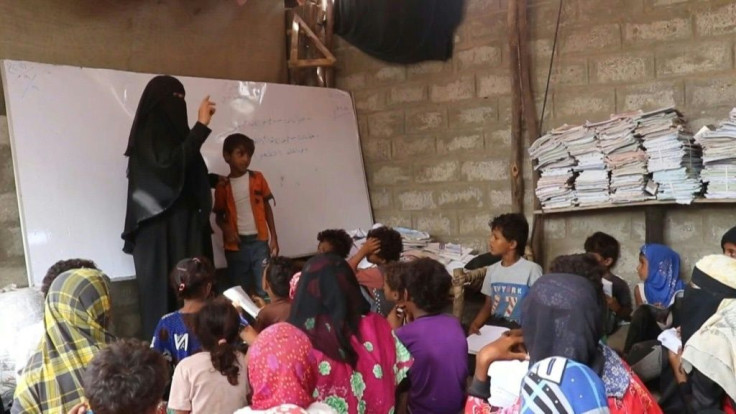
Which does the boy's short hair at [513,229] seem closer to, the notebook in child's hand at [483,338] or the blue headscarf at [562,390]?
the notebook in child's hand at [483,338]

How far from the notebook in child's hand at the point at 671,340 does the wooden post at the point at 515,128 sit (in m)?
1.97

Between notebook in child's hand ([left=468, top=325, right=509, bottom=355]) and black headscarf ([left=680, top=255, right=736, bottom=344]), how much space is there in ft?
2.48

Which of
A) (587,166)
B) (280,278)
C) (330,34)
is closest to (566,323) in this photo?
(280,278)

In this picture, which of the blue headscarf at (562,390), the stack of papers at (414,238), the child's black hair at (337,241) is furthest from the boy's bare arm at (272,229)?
the blue headscarf at (562,390)

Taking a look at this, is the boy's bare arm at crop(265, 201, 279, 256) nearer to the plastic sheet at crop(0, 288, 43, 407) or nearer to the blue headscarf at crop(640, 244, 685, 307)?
the plastic sheet at crop(0, 288, 43, 407)

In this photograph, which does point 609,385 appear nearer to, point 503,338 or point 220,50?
point 503,338

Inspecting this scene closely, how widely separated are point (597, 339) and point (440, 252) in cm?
285

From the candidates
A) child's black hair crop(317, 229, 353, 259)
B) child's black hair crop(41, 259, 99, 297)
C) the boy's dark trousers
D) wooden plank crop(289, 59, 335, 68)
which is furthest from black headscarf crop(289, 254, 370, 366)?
wooden plank crop(289, 59, 335, 68)

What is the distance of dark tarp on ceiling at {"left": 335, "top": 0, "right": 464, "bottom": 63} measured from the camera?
4625 mm

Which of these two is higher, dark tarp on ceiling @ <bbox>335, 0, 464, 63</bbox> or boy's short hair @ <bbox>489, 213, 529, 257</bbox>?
dark tarp on ceiling @ <bbox>335, 0, 464, 63</bbox>

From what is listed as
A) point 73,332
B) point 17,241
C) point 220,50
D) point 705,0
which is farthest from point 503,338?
point 220,50

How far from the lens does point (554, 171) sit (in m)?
4.03

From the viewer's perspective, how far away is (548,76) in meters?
4.33

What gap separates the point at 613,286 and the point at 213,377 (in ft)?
8.19
